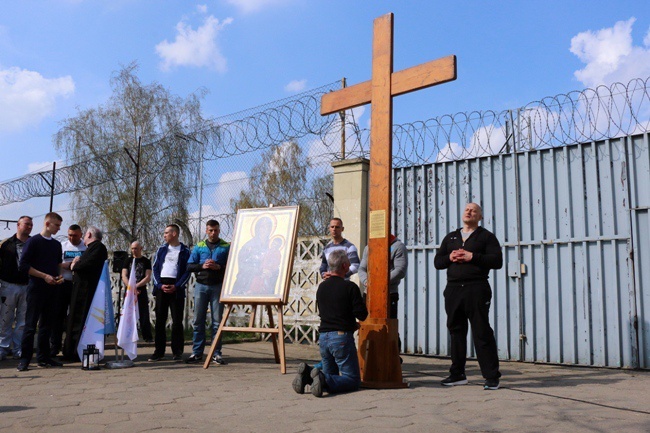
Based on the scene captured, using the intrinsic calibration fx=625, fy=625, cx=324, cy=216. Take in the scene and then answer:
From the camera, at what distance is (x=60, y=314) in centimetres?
809

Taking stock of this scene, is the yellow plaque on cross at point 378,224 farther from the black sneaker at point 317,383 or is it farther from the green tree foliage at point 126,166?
the green tree foliage at point 126,166

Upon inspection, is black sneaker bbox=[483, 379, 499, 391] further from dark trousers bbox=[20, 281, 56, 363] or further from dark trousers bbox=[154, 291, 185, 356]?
dark trousers bbox=[20, 281, 56, 363]

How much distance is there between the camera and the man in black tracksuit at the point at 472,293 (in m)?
5.68

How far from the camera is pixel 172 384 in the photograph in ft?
19.6

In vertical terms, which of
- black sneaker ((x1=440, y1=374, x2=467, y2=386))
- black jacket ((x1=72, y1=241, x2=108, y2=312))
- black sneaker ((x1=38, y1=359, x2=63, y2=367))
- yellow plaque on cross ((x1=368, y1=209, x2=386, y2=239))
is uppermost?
yellow plaque on cross ((x1=368, y1=209, x2=386, y2=239))

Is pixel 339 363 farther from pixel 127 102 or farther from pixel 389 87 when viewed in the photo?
pixel 127 102

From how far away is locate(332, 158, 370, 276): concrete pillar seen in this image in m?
9.27

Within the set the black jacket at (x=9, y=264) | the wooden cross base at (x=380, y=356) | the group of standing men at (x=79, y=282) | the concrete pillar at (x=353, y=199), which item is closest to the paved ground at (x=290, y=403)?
the wooden cross base at (x=380, y=356)

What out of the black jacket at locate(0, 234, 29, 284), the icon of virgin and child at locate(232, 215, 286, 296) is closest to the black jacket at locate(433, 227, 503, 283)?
the icon of virgin and child at locate(232, 215, 286, 296)

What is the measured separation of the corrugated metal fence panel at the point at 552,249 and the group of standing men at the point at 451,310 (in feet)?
8.31

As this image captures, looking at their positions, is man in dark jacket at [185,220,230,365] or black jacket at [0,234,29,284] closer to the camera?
man in dark jacket at [185,220,230,365]

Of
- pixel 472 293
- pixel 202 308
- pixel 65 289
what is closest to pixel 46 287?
pixel 65 289

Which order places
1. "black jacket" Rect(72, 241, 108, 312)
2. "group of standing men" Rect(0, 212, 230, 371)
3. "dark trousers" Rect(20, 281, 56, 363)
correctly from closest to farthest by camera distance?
"dark trousers" Rect(20, 281, 56, 363), "group of standing men" Rect(0, 212, 230, 371), "black jacket" Rect(72, 241, 108, 312)

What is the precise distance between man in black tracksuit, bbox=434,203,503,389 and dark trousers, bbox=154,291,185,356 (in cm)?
372
